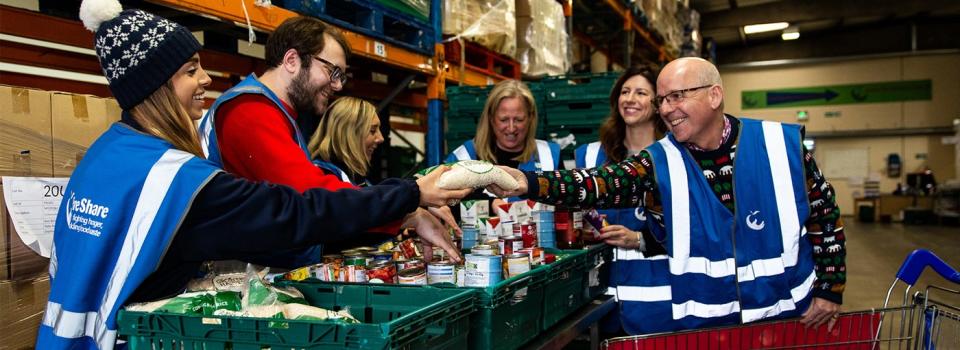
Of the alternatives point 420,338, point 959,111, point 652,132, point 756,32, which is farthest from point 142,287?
point 959,111

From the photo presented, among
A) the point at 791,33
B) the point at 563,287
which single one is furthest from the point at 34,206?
the point at 791,33

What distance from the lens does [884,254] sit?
10.8 m

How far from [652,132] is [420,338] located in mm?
2368

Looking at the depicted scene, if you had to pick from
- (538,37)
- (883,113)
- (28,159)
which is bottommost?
(28,159)

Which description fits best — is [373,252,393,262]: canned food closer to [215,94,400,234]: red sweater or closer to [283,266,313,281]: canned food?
[215,94,400,234]: red sweater

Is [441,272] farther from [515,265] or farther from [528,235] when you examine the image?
[528,235]

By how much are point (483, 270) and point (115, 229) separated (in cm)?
87

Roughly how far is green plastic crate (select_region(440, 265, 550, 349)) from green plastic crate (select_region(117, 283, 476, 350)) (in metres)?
0.06

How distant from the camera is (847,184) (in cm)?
1950

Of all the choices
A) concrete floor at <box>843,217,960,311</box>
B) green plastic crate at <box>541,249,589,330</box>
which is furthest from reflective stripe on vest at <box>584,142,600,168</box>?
concrete floor at <box>843,217,960,311</box>

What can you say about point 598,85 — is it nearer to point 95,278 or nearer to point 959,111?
point 95,278

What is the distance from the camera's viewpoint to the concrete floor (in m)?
7.44

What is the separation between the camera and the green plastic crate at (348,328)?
1.25m

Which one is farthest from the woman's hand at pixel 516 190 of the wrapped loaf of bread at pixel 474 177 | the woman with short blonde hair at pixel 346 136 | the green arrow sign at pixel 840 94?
the green arrow sign at pixel 840 94
